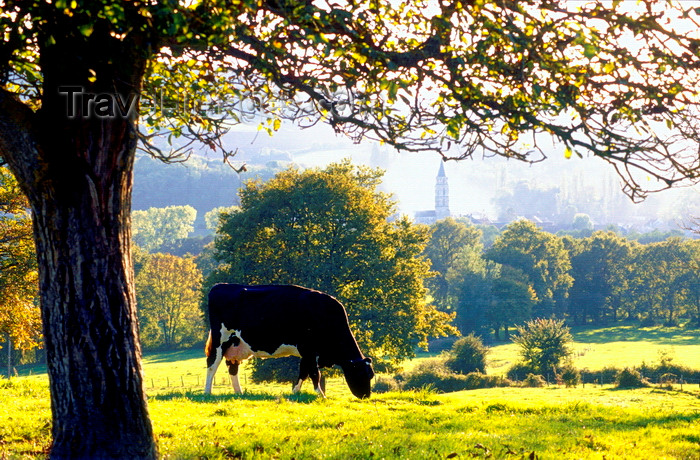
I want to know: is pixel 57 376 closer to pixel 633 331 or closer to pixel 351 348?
pixel 351 348

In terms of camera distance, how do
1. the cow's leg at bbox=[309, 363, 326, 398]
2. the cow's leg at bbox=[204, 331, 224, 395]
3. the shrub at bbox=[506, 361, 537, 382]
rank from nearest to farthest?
the cow's leg at bbox=[309, 363, 326, 398], the cow's leg at bbox=[204, 331, 224, 395], the shrub at bbox=[506, 361, 537, 382]

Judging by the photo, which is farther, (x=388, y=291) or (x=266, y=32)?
(x=388, y=291)

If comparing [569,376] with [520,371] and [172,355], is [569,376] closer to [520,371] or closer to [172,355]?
[520,371]

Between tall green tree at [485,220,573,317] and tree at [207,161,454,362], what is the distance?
55.1 meters

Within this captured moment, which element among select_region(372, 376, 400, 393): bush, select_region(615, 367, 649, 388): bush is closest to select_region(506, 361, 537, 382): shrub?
select_region(615, 367, 649, 388): bush

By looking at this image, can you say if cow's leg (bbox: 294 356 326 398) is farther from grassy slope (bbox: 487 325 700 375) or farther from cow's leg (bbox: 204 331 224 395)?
grassy slope (bbox: 487 325 700 375)

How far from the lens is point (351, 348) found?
16.2 m

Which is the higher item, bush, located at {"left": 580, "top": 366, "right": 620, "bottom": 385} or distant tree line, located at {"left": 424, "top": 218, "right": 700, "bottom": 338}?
distant tree line, located at {"left": 424, "top": 218, "right": 700, "bottom": 338}

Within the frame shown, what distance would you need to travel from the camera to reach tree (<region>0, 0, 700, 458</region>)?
671 cm

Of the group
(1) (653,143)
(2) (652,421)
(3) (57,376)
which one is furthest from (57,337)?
(2) (652,421)

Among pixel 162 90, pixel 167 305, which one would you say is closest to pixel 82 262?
pixel 162 90

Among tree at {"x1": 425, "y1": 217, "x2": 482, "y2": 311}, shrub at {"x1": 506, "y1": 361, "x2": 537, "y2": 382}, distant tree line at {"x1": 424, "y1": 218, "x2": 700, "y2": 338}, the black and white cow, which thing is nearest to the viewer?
the black and white cow

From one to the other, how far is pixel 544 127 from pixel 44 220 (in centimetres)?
618

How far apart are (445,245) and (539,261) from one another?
23.6 m
